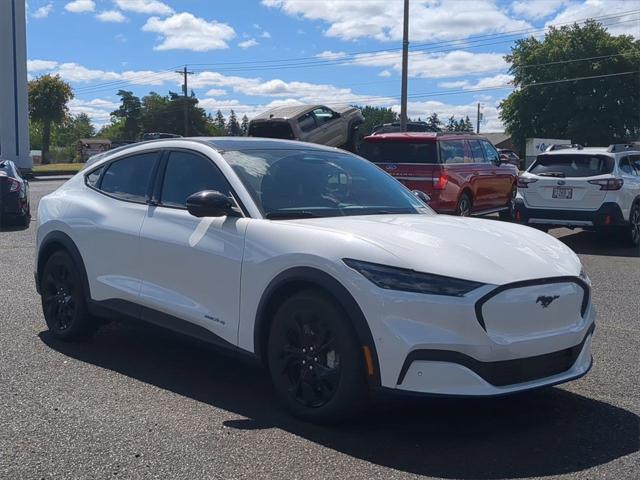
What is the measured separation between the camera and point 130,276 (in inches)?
222

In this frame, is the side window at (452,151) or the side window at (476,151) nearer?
the side window at (452,151)

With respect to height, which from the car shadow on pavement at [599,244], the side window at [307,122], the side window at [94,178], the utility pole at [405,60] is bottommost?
the car shadow on pavement at [599,244]

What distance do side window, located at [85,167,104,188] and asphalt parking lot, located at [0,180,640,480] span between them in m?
1.31

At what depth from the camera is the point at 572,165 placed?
12.9 metres

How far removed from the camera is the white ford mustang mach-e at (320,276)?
4031 millimetres

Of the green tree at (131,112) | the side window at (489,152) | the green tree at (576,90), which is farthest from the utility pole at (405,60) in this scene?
the green tree at (131,112)

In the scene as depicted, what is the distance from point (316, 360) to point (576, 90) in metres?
65.9

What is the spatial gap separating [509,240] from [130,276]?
2656mm

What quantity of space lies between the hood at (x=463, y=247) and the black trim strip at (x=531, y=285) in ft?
0.09

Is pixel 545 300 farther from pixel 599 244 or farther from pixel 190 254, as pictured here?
pixel 599 244

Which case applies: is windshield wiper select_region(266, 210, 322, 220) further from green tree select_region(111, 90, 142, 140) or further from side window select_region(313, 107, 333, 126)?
green tree select_region(111, 90, 142, 140)

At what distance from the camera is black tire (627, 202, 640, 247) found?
1287 centimetres

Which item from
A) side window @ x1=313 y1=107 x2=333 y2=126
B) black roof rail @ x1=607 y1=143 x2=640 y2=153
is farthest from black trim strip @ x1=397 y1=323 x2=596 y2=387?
side window @ x1=313 y1=107 x2=333 y2=126

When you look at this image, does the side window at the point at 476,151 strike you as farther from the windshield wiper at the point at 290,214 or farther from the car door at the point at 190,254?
the windshield wiper at the point at 290,214
